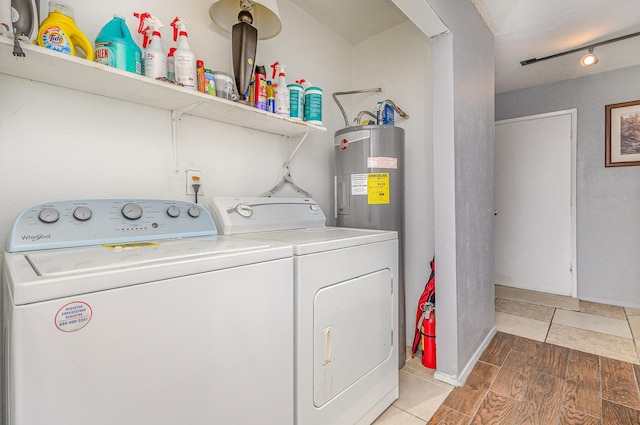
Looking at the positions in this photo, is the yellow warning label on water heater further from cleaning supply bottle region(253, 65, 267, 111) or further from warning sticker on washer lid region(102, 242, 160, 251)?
warning sticker on washer lid region(102, 242, 160, 251)

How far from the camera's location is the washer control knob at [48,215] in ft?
3.12

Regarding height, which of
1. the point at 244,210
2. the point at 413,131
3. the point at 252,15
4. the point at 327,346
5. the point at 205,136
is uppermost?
the point at 252,15

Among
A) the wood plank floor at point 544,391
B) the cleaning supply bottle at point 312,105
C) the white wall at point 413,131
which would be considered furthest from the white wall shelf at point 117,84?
the wood plank floor at point 544,391

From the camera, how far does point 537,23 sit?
222 centimetres

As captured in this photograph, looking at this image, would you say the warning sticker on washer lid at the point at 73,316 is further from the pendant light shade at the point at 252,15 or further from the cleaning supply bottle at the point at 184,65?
the pendant light shade at the point at 252,15

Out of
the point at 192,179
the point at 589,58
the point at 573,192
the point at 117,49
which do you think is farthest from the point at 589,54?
the point at 117,49

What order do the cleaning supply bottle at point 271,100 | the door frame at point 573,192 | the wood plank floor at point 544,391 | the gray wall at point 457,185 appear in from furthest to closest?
the door frame at point 573,192 → the gray wall at point 457,185 → the cleaning supply bottle at point 271,100 → the wood plank floor at point 544,391

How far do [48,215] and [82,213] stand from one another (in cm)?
9

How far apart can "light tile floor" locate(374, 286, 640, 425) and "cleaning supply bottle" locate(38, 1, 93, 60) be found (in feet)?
6.54

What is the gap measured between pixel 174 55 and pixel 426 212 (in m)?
1.81

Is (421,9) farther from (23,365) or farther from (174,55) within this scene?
(23,365)

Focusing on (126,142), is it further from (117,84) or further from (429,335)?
(429,335)

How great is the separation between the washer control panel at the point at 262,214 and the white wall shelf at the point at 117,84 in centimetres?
43

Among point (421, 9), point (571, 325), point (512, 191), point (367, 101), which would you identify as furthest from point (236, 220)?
point (512, 191)
